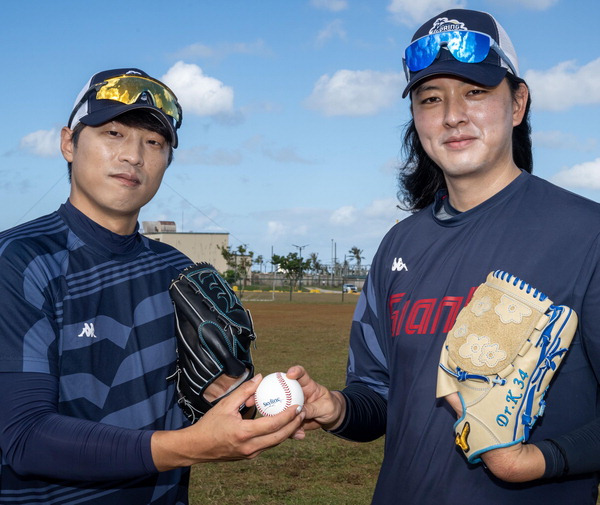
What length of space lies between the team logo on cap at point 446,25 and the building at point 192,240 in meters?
77.8

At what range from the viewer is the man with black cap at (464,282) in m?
2.20

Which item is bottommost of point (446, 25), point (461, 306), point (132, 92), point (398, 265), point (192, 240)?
point (461, 306)

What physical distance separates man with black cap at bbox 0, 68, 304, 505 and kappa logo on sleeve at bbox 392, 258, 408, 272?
0.77 metres

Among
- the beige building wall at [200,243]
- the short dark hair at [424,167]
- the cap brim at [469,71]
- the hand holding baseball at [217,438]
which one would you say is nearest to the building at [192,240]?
the beige building wall at [200,243]

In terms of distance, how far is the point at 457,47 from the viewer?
2551 millimetres

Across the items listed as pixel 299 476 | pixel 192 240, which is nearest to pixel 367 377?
pixel 299 476

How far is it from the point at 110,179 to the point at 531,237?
1717 millimetres

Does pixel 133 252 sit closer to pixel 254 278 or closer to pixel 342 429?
pixel 342 429

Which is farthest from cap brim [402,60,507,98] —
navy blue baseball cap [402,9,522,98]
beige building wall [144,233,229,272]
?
beige building wall [144,233,229,272]

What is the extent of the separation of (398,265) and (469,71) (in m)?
0.83

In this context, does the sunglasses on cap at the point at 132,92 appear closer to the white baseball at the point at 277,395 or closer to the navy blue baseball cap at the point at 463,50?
the navy blue baseball cap at the point at 463,50

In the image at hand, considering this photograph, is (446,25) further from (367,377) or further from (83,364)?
(83,364)

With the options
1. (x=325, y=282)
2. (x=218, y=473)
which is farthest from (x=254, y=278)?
(x=218, y=473)

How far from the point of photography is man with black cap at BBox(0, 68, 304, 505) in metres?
2.16
